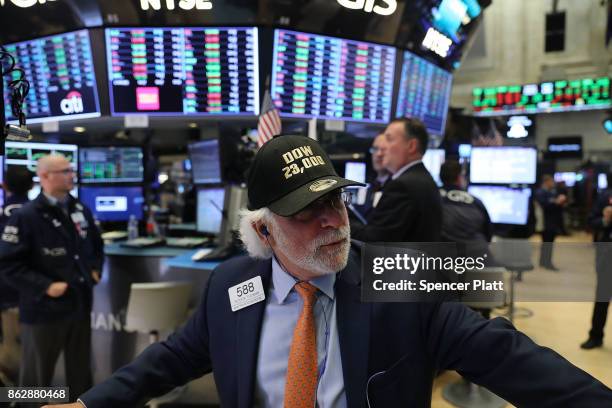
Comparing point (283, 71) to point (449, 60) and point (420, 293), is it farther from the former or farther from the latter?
point (420, 293)

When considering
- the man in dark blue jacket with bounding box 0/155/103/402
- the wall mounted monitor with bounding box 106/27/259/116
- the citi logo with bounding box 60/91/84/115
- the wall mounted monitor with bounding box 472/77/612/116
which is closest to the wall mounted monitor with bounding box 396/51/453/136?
the wall mounted monitor with bounding box 106/27/259/116

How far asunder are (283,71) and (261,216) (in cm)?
239

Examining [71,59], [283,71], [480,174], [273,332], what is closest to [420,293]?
[273,332]

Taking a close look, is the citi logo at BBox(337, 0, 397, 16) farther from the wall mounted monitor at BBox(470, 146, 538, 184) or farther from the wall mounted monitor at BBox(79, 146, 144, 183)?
the wall mounted monitor at BBox(79, 146, 144, 183)

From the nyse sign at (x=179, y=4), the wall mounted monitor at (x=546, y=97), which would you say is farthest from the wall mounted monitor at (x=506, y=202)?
the wall mounted monitor at (x=546, y=97)

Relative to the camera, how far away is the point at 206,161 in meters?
4.17

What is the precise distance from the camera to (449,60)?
14.3ft

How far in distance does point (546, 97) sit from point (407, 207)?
41.5 ft

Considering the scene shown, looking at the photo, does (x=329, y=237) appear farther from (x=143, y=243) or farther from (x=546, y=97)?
(x=546, y=97)

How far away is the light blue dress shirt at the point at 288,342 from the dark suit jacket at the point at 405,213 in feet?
4.64

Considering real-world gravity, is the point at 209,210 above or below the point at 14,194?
below

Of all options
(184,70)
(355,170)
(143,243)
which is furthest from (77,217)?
(355,170)

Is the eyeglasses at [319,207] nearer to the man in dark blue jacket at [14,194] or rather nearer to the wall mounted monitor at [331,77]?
the wall mounted monitor at [331,77]

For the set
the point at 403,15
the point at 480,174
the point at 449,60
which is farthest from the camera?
the point at 480,174
